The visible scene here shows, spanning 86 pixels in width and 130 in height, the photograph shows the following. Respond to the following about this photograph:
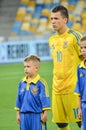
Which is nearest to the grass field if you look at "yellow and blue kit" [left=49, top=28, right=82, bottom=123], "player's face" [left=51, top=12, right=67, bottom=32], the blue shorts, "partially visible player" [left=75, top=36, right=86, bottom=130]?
"yellow and blue kit" [left=49, top=28, right=82, bottom=123]

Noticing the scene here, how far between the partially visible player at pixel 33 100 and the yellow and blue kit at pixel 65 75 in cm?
71

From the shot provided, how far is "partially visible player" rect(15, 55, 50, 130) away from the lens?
244 inches

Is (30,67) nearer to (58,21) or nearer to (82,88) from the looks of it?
(82,88)

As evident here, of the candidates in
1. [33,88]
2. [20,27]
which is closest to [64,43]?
[33,88]

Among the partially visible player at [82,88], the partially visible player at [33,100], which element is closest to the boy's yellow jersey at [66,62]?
the partially visible player at [33,100]

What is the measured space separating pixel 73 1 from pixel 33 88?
24.0m

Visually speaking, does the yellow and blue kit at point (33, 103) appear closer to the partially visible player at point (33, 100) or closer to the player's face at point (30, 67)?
the partially visible player at point (33, 100)

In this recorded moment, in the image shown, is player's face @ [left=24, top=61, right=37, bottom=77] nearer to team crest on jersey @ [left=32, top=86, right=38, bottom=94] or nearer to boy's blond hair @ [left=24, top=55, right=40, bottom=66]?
boy's blond hair @ [left=24, top=55, right=40, bottom=66]

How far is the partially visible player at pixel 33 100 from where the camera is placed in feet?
20.4

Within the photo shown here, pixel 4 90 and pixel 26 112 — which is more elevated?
pixel 4 90

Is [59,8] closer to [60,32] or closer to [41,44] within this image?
[60,32]

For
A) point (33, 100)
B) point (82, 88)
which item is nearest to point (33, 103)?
point (33, 100)

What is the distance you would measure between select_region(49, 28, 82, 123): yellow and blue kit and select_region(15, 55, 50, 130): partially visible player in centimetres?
Answer: 71

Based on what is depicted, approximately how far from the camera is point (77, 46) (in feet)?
22.6
